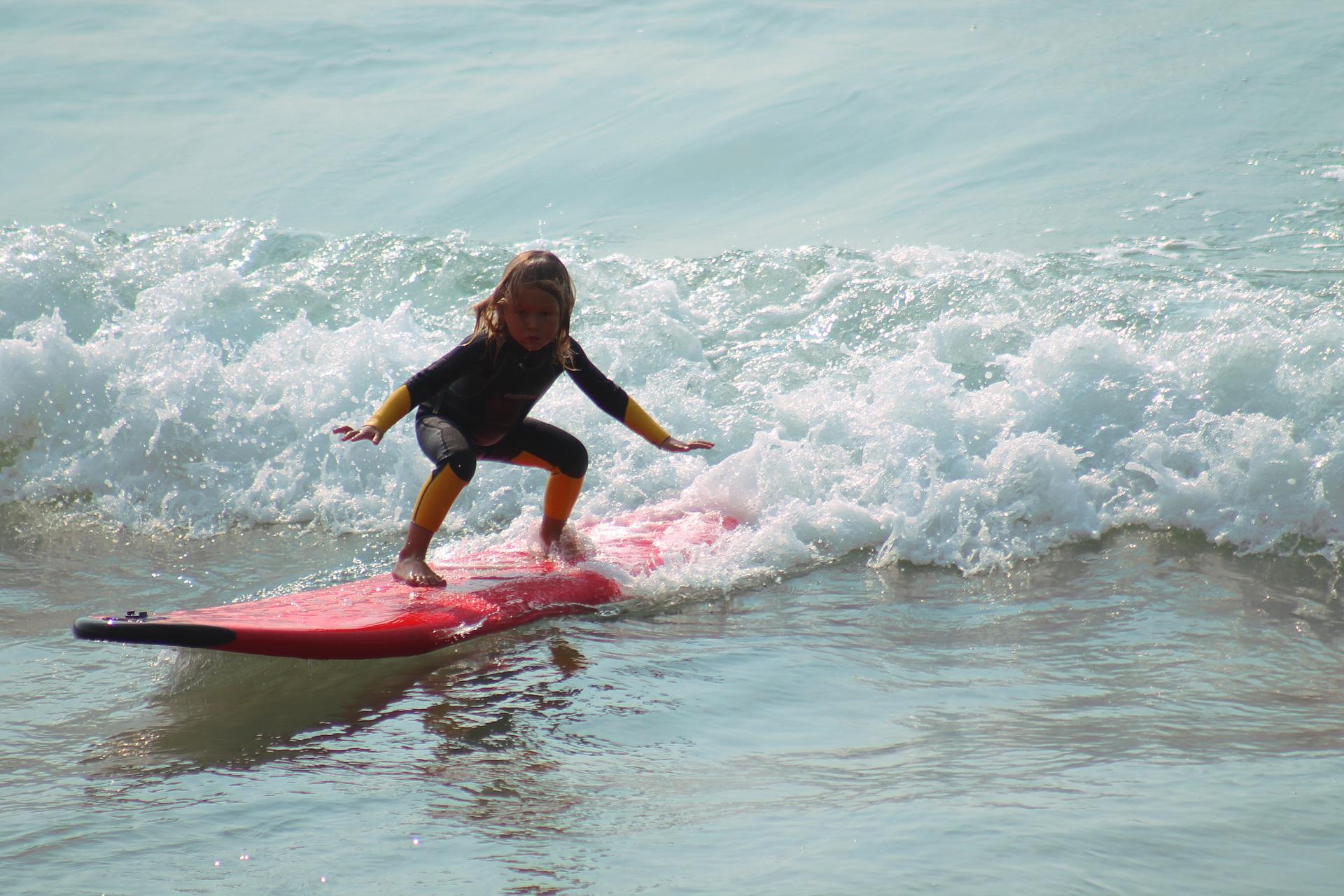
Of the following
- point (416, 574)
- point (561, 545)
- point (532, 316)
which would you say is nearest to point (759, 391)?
point (561, 545)

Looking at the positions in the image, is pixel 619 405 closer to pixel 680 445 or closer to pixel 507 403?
pixel 680 445

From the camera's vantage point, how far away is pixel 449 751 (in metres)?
2.99

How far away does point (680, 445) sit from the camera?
4.70 meters

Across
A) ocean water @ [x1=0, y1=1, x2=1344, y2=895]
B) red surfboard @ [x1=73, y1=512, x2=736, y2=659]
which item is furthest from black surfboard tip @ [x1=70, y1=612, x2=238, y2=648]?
ocean water @ [x1=0, y1=1, x2=1344, y2=895]

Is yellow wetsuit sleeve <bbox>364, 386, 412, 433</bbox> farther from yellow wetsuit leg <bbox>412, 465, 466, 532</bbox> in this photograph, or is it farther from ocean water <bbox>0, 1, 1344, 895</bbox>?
ocean water <bbox>0, 1, 1344, 895</bbox>

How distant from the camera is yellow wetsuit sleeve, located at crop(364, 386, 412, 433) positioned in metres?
4.12

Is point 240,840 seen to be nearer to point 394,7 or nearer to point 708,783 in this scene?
point 708,783

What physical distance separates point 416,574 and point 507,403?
74cm

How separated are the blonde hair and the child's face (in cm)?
2

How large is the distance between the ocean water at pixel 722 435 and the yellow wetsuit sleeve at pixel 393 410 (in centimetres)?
84

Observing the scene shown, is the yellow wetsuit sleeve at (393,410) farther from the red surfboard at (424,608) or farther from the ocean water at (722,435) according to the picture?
the ocean water at (722,435)

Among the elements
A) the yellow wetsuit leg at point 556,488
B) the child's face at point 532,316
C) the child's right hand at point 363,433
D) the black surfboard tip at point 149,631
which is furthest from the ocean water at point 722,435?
the child's face at point 532,316

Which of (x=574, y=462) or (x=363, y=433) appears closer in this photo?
(x=363, y=433)

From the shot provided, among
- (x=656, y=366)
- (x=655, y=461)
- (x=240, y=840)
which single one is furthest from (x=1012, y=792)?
(x=656, y=366)
